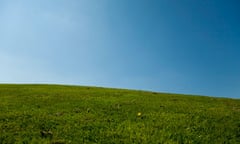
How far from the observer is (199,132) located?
1585 cm

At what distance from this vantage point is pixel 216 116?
1966cm

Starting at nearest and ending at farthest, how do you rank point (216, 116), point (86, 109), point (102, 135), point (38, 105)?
point (102, 135) → point (216, 116) → point (86, 109) → point (38, 105)

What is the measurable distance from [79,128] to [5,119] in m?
4.93

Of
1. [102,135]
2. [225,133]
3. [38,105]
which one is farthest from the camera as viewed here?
[38,105]

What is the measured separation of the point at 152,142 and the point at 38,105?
11.9 metres

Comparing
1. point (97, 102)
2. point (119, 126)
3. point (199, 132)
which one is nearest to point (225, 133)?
point (199, 132)

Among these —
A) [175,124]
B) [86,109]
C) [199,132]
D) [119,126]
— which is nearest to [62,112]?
[86,109]

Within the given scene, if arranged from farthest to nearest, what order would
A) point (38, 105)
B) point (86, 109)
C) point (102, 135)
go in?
point (38, 105) < point (86, 109) < point (102, 135)

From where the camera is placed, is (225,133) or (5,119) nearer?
(225,133)

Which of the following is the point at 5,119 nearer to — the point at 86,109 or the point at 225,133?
the point at 86,109

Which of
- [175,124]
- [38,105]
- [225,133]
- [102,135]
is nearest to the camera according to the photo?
[102,135]

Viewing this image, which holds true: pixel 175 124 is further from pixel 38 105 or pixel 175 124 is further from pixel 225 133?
pixel 38 105

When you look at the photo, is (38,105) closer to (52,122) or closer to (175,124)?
(52,122)

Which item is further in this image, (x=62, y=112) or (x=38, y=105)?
(x=38, y=105)
